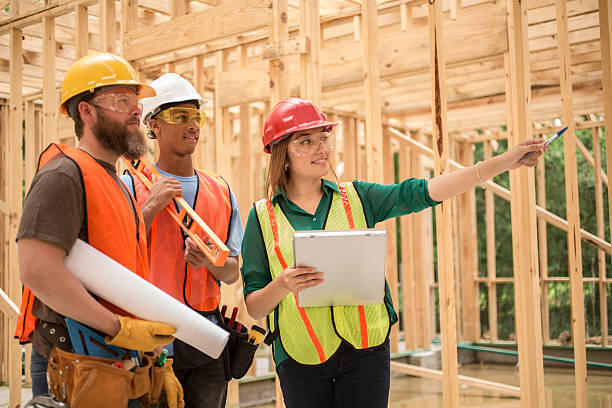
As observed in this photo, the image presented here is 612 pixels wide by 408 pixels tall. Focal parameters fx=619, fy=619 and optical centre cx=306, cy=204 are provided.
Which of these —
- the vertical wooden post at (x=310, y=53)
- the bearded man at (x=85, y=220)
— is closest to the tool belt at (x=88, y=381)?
the bearded man at (x=85, y=220)

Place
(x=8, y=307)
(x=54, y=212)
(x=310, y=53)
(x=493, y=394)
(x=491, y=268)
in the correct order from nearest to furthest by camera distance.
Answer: (x=54, y=212) → (x=310, y=53) → (x=8, y=307) → (x=493, y=394) → (x=491, y=268)

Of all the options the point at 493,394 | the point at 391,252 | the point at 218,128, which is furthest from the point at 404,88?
the point at 493,394

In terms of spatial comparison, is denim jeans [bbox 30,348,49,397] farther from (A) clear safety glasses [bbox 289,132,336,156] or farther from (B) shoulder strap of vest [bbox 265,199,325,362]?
(A) clear safety glasses [bbox 289,132,336,156]

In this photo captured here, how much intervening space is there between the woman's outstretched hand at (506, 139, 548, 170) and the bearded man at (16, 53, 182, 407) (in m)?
1.21

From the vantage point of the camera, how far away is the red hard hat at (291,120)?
225 cm

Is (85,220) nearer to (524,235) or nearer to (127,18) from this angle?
(524,235)

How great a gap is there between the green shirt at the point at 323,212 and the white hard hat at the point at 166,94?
63 centimetres

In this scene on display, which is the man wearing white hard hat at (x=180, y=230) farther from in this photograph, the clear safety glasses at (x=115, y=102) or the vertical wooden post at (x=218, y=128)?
the vertical wooden post at (x=218, y=128)

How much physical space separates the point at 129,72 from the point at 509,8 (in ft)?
7.11

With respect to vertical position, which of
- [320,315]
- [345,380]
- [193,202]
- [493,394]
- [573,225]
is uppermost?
[193,202]

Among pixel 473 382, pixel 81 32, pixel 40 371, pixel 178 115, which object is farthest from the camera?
pixel 473 382

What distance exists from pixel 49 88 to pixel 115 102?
306cm

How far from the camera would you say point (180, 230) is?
2412mm

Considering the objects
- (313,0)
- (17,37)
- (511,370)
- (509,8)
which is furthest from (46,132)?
(511,370)
